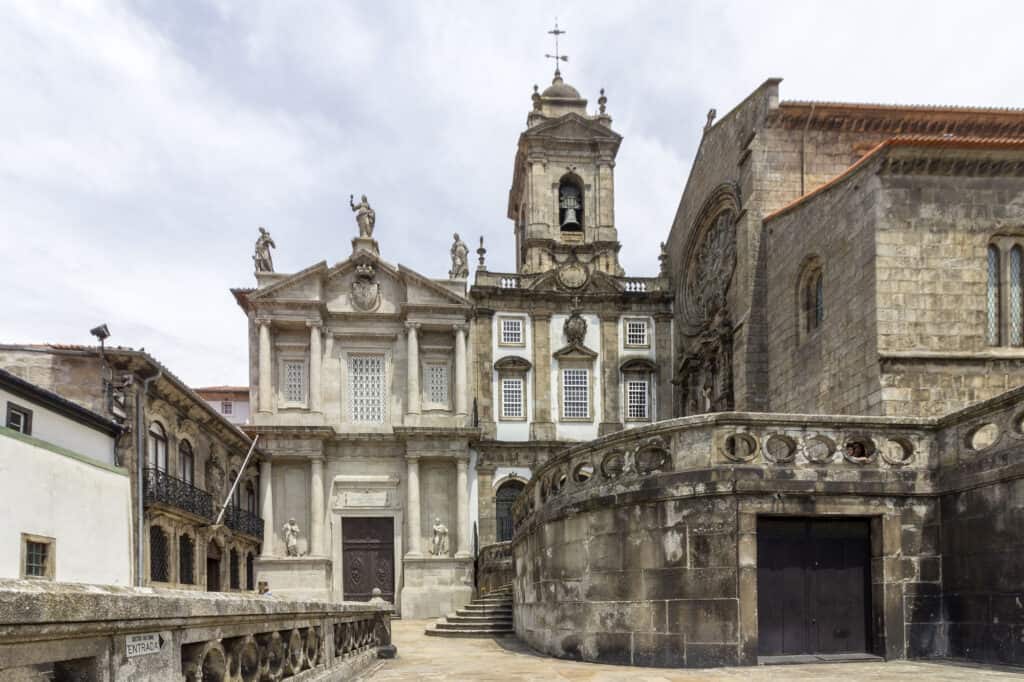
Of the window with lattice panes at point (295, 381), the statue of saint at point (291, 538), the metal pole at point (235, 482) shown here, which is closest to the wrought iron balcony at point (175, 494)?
the metal pole at point (235, 482)

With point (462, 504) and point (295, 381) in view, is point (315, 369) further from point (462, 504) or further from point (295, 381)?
point (462, 504)

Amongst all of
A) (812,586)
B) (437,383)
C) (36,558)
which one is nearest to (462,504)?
(437,383)

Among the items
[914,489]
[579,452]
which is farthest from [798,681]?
[579,452]

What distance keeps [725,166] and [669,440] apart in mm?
15931

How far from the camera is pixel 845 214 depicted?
56.7 ft

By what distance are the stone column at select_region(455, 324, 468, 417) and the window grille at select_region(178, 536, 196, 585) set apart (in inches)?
403

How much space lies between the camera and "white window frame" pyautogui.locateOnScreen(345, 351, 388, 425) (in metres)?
32.3

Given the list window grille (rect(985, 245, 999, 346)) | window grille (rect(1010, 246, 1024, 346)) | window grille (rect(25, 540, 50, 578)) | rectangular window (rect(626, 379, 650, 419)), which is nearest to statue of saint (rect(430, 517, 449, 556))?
rectangular window (rect(626, 379, 650, 419))

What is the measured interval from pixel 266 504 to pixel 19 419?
545 inches

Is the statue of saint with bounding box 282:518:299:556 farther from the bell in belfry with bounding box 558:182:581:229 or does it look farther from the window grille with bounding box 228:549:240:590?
the bell in belfry with bounding box 558:182:581:229

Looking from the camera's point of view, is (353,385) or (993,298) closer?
(993,298)

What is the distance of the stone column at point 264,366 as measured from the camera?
31.2 meters

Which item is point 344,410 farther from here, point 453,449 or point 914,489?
point 914,489

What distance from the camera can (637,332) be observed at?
112 feet
